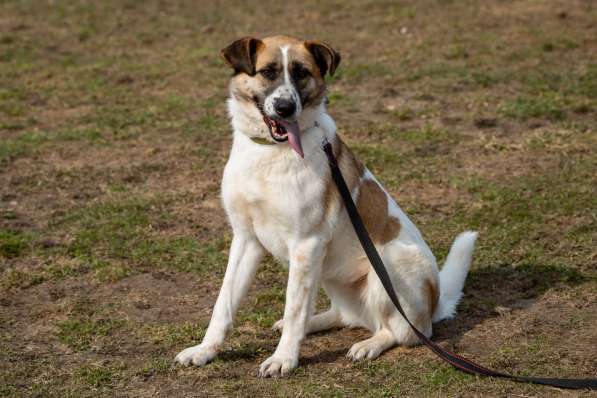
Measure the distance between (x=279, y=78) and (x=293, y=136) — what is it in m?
0.31

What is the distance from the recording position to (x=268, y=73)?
4812 millimetres

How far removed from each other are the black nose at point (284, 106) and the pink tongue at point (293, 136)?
4.4 inches

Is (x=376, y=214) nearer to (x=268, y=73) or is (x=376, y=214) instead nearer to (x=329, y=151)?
(x=329, y=151)

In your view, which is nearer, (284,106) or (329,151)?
(284,106)

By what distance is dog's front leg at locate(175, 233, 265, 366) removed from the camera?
499cm

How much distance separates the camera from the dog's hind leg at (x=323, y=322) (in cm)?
553

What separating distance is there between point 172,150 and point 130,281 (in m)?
2.67

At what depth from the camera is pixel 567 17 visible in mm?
12344

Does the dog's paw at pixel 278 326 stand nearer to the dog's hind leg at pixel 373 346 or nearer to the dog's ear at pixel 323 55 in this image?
the dog's hind leg at pixel 373 346

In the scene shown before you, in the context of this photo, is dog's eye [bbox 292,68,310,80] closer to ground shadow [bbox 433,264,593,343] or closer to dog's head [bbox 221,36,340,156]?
dog's head [bbox 221,36,340,156]

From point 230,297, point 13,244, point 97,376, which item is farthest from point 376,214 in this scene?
point 13,244

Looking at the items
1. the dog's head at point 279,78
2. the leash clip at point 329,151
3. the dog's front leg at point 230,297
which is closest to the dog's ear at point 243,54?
the dog's head at point 279,78

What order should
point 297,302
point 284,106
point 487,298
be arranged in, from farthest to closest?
point 487,298 < point 297,302 < point 284,106

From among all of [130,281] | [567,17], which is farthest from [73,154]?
[567,17]
